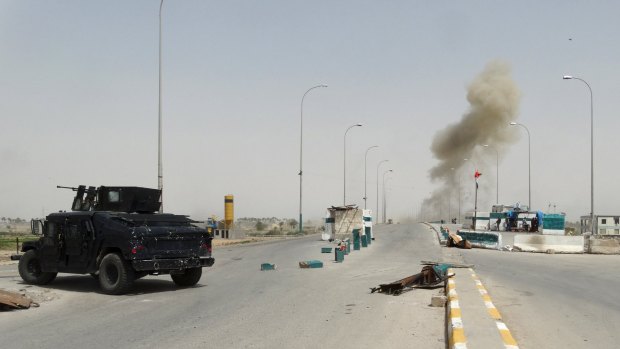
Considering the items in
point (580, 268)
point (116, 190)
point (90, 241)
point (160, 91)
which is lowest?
point (580, 268)

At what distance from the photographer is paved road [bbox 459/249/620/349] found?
827cm

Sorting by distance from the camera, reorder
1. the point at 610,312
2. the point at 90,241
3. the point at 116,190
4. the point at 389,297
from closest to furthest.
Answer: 1. the point at 610,312
2. the point at 389,297
3. the point at 90,241
4. the point at 116,190

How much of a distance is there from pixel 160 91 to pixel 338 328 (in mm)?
21156

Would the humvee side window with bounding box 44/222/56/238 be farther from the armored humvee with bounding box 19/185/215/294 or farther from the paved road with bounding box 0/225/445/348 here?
the paved road with bounding box 0/225/445/348

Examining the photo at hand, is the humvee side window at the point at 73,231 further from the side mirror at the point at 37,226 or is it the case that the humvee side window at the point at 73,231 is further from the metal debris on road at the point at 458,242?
the metal debris on road at the point at 458,242

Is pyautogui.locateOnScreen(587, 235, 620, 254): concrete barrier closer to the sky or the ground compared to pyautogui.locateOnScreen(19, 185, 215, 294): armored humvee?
closer to the ground

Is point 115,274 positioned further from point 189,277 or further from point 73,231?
point 189,277

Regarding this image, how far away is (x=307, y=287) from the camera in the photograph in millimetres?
13766

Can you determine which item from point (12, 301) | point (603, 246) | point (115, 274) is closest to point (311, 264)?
point (115, 274)

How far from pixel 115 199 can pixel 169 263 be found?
2881 mm

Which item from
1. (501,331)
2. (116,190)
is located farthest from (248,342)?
(116,190)

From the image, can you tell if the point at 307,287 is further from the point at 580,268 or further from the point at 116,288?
the point at 580,268

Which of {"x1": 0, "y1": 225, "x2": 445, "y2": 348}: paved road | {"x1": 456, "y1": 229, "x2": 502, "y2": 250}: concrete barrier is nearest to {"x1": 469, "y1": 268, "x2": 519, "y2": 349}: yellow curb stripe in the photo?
{"x1": 0, "y1": 225, "x2": 445, "y2": 348}: paved road

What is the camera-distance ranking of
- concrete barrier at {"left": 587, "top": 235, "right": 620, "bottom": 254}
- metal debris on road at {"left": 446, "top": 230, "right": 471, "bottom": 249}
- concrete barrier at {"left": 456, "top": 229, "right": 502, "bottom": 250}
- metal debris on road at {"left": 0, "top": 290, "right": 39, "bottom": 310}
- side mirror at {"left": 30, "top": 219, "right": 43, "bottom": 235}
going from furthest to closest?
metal debris on road at {"left": 446, "top": 230, "right": 471, "bottom": 249}, concrete barrier at {"left": 456, "top": 229, "right": 502, "bottom": 250}, concrete barrier at {"left": 587, "top": 235, "right": 620, "bottom": 254}, side mirror at {"left": 30, "top": 219, "right": 43, "bottom": 235}, metal debris on road at {"left": 0, "top": 290, "right": 39, "bottom": 310}
